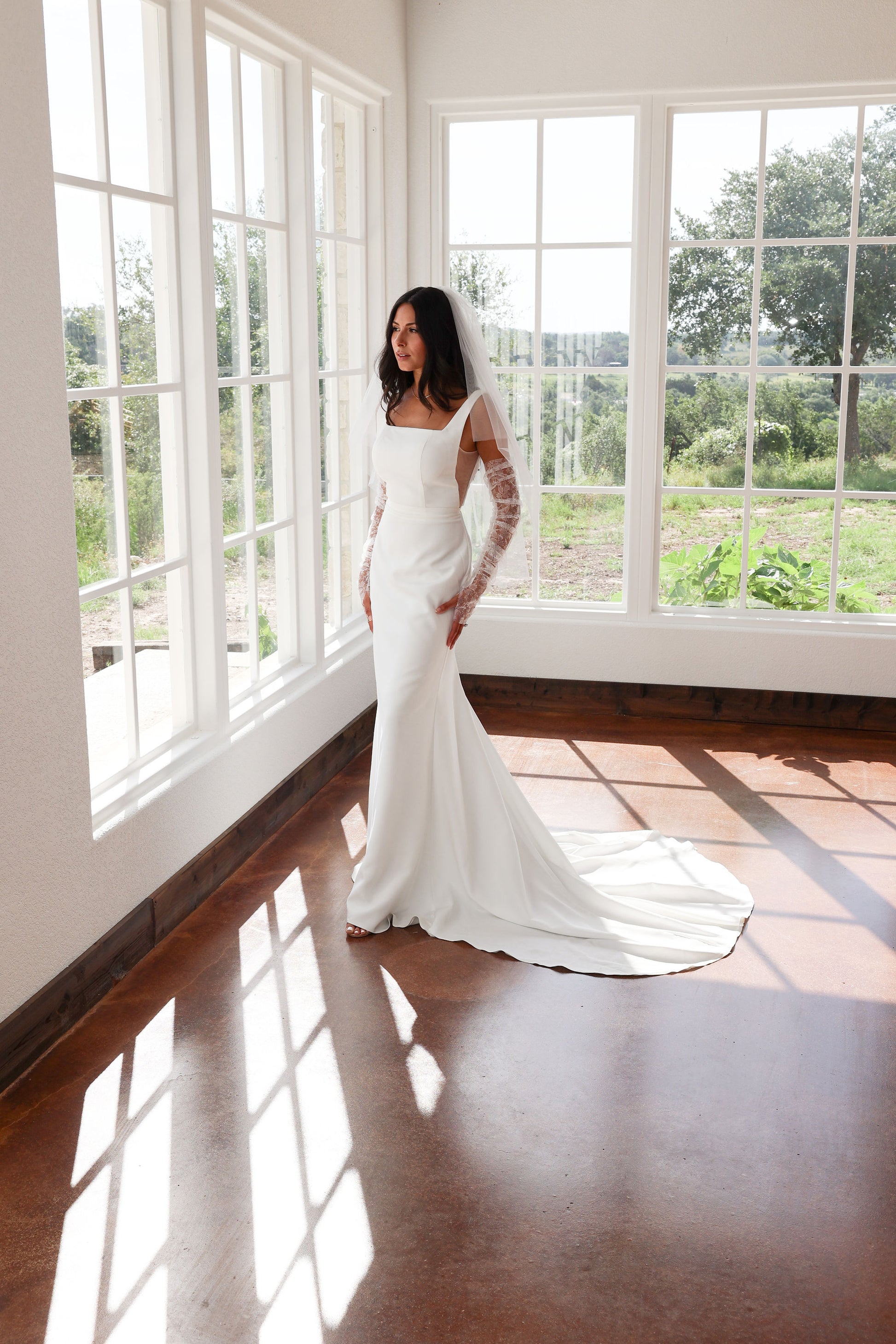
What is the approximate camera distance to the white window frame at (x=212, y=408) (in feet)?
10.6

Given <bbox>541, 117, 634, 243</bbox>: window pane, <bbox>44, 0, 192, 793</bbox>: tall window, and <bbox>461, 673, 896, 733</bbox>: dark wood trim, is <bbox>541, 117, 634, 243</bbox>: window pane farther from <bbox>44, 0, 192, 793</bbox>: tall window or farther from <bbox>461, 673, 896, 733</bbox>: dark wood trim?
<bbox>44, 0, 192, 793</bbox>: tall window

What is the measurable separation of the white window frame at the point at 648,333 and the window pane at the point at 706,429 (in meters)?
0.05

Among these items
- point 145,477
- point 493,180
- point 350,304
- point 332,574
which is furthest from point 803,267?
point 145,477

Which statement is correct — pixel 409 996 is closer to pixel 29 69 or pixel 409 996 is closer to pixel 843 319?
pixel 29 69

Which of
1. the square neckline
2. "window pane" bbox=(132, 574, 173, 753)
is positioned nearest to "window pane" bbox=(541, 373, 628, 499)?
the square neckline

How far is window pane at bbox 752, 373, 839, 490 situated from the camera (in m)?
5.16

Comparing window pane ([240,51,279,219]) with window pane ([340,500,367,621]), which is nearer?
window pane ([240,51,279,219])

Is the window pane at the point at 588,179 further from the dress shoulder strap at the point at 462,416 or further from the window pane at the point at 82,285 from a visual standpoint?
the window pane at the point at 82,285

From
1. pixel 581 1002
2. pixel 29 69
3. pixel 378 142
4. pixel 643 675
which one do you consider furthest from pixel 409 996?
pixel 378 142

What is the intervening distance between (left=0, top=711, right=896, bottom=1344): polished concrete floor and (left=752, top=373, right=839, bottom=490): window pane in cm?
215

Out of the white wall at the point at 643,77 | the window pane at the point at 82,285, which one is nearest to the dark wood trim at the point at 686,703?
the white wall at the point at 643,77

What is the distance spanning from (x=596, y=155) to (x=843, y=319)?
1263 millimetres

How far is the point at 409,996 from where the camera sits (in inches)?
117

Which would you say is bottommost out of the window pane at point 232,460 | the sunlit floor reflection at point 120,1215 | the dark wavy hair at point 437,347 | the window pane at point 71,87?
the sunlit floor reflection at point 120,1215
